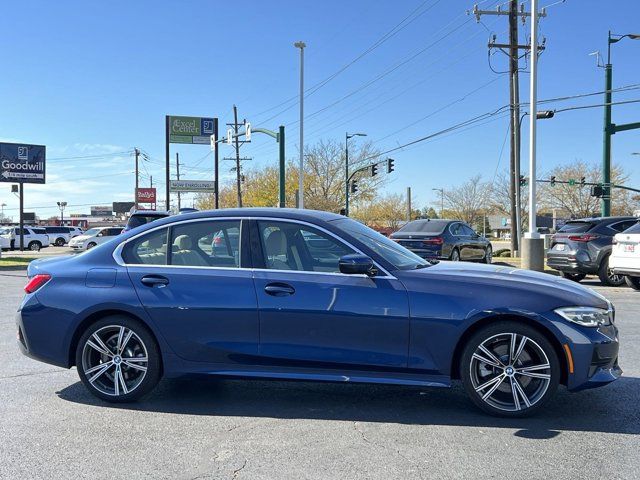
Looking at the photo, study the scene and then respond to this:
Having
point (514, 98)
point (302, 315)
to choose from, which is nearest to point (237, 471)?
point (302, 315)

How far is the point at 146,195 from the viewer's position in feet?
208

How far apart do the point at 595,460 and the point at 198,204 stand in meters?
79.5

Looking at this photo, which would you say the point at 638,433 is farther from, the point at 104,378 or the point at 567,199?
the point at 567,199

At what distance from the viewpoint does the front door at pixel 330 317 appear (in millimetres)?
4207

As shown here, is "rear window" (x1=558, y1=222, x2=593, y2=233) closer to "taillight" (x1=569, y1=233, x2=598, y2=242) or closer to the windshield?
"taillight" (x1=569, y1=233, x2=598, y2=242)

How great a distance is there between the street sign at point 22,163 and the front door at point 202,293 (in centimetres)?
3053

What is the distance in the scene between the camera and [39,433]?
4.09 metres

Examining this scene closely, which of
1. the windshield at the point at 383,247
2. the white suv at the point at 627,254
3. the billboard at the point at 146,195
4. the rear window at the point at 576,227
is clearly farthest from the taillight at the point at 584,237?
the billboard at the point at 146,195

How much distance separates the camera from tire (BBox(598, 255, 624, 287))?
12.8 m

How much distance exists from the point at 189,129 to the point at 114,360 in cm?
3752

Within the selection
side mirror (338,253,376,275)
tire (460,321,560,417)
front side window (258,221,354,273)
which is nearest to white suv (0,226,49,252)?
front side window (258,221,354,273)

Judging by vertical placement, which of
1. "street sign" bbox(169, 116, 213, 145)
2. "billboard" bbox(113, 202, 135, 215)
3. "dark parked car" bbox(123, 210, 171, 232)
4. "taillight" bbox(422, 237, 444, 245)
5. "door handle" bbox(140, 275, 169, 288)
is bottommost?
"door handle" bbox(140, 275, 169, 288)

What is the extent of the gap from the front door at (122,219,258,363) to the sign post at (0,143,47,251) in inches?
1196

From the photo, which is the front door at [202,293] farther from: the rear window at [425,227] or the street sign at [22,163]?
the street sign at [22,163]
